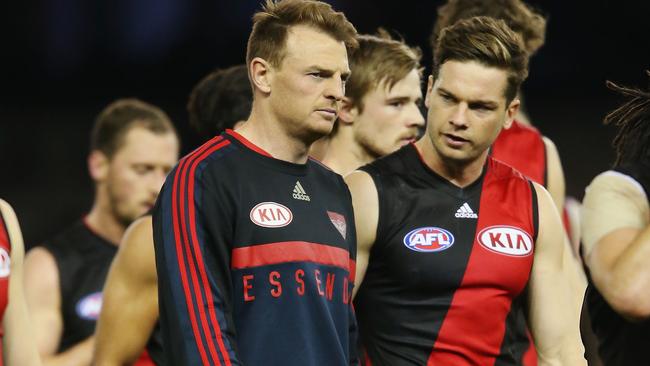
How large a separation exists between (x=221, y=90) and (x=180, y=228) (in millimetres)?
1641

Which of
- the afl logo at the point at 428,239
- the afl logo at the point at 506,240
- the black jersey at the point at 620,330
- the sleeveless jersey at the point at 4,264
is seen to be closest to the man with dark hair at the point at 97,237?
the sleeveless jersey at the point at 4,264

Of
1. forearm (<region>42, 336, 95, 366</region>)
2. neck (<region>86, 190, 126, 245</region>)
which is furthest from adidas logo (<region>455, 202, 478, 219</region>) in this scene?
neck (<region>86, 190, 126, 245</region>)

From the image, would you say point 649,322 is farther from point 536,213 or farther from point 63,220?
point 63,220

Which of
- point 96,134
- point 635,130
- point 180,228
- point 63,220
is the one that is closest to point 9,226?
point 180,228

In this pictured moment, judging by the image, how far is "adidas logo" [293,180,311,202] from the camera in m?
3.75

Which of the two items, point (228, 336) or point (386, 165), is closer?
point (228, 336)

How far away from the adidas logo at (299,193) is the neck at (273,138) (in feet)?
0.25

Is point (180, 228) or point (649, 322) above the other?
point (180, 228)

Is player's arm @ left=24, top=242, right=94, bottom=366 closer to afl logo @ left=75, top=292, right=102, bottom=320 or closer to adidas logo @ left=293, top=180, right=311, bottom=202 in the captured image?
afl logo @ left=75, top=292, right=102, bottom=320

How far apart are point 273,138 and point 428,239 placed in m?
0.70

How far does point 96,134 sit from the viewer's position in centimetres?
661

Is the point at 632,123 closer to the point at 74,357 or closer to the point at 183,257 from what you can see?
the point at 183,257

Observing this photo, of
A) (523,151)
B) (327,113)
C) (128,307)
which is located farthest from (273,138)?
(523,151)

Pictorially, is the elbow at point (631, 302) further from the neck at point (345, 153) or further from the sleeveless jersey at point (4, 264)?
the sleeveless jersey at point (4, 264)
